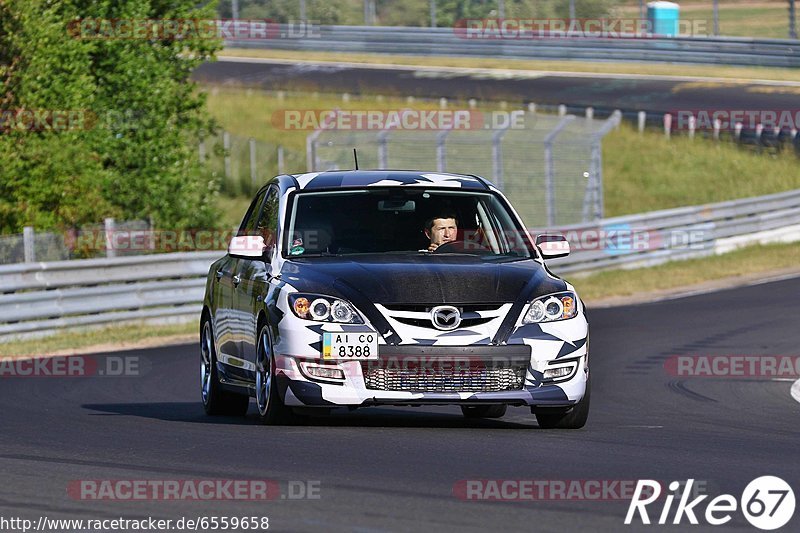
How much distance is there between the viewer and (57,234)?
22906 millimetres

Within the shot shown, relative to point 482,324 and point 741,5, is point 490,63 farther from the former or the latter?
point 482,324

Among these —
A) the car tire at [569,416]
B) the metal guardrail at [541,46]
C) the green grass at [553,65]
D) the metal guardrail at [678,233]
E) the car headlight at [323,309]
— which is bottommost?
the metal guardrail at [678,233]

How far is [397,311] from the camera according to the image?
31.2 ft

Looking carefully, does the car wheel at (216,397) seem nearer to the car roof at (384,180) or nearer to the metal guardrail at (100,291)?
the car roof at (384,180)

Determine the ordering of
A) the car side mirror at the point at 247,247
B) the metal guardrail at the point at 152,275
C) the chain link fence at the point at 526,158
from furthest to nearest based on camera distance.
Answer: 1. the chain link fence at the point at 526,158
2. the metal guardrail at the point at 152,275
3. the car side mirror at the point at 247,247

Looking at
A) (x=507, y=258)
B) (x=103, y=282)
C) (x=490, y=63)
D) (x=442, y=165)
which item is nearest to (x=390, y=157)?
(x=442, y=165)

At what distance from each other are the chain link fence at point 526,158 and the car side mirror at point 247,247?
18.5m

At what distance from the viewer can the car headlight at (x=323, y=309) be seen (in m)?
9.55

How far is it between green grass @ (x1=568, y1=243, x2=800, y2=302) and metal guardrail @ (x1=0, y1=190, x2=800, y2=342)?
374 millimetres

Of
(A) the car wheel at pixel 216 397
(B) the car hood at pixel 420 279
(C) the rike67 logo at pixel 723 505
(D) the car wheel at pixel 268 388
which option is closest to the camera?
(C) the rike67 logo at pixel 723 505

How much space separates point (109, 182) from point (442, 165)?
5.96 metres

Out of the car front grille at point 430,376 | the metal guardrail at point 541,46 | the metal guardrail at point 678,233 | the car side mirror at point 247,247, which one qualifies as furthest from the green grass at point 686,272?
the metal guardrail at point 541,46

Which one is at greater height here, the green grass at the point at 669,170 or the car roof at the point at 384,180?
the car roof at the point at 384,180

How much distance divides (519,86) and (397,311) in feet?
140
